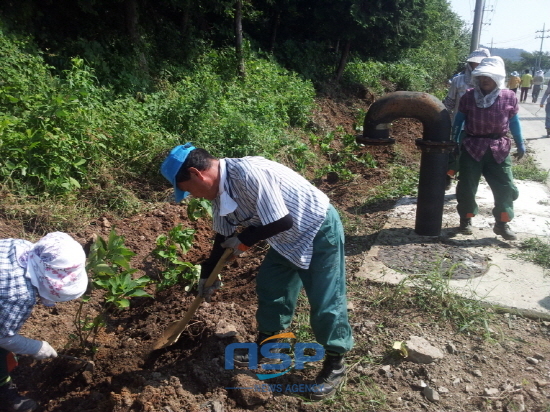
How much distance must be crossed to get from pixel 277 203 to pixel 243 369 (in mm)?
1175

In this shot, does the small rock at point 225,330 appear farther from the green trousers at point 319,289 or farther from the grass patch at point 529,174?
the grass patch at point 529,174

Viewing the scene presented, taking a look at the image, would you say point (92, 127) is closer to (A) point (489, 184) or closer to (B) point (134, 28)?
(A) point (489, 184)

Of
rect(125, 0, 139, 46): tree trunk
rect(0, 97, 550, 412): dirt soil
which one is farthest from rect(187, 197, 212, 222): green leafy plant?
rect(125, 0, 139, 46): tree trunk

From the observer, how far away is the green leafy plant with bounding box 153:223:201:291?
417 cm

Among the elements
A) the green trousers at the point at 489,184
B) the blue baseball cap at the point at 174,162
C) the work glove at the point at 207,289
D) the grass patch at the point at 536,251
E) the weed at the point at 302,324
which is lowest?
the weed at the point at 302,324

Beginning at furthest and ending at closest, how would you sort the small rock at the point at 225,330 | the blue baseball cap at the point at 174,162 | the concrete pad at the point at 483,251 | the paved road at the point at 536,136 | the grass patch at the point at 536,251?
the paved road at the point at 536,136, the grass patch at the point at 536,251, the concrete pad at the point at 483,251, the small rock at the point at 225,330, the blue baseball cap at the point at 174,162

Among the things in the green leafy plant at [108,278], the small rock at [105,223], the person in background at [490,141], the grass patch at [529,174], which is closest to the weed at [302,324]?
the green leafy plant at [108,278]

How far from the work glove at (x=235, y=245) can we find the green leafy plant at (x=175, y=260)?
131cm

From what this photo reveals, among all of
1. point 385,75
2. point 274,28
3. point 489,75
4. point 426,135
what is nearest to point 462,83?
point 489,75

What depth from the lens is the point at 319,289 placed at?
9.39 feet

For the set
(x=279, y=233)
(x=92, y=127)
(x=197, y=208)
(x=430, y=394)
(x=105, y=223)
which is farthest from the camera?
(x=92, y=127)

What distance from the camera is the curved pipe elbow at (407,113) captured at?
462 cm

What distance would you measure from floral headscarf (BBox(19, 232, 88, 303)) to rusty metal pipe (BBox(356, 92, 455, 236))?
9.87 feet

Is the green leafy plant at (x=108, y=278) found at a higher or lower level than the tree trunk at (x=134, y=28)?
lower
